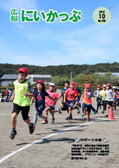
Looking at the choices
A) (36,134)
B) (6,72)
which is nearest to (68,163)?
(36,134)

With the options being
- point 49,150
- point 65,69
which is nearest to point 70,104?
point 49,150

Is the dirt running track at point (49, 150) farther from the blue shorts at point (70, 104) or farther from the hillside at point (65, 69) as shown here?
the hillside at point (65, 69)

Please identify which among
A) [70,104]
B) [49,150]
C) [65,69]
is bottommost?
[49,150]

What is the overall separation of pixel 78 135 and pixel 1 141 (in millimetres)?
2350

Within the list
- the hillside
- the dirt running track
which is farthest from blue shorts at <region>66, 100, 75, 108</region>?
the hillside

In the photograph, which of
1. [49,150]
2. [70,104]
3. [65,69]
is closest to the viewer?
[49,150]

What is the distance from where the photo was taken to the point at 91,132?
807 centimetres

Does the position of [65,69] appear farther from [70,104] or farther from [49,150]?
[49,150]

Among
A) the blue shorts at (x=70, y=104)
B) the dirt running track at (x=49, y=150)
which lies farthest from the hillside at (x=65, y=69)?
the dirt running track at (x=49, y=150)

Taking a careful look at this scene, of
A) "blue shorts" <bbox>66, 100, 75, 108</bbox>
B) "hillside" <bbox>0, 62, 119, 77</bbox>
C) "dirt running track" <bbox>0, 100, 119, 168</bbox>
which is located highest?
"hillside" <bbox>0, 62, 119, 77</bbox>

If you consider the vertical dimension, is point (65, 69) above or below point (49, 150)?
above

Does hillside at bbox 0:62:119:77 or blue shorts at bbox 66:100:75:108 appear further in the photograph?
hillside at bbox 0:62:119:77

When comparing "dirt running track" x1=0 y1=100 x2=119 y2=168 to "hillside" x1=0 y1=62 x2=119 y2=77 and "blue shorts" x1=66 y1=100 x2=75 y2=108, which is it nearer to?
"blue shorts" x1=66 y1=100 x2=75 y2=108

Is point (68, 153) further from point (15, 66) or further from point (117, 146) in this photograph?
point (15, 66)
